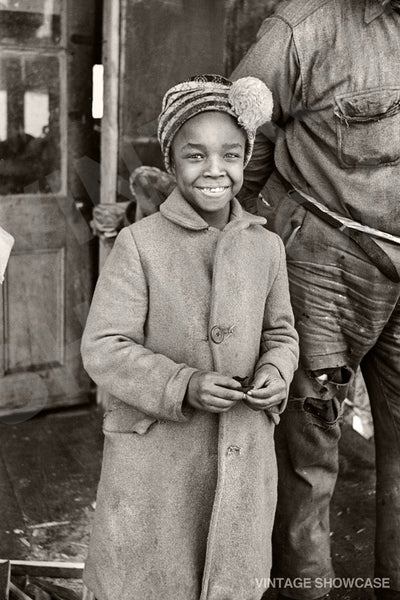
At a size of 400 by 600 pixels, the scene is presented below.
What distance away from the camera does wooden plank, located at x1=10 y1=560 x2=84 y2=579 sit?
324 cm

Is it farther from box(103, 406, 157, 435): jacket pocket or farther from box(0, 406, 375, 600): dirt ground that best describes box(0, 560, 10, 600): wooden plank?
box(103, 406, 157, 435): jacket pocket

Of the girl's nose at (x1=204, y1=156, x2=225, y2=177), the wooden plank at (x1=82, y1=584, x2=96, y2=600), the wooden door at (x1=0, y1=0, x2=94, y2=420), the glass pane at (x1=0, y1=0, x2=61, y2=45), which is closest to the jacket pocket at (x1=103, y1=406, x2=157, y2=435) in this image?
the wooden plank at (x1=82, y1=584, x2=96, y2=600)

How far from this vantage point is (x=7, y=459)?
4.32 meters

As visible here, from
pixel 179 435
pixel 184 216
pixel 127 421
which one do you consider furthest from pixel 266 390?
pixel 184 216

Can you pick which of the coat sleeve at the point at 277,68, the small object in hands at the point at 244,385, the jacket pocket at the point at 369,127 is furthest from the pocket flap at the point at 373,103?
the small object in hands at the point at 244,385

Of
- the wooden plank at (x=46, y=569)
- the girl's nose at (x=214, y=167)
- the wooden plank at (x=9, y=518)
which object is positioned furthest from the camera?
the wooden plank at (x=9, y=518)

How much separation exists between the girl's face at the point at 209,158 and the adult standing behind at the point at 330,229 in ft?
1.79

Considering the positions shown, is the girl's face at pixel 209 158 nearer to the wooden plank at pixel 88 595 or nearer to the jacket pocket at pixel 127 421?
the jacket pocket at pixel 127 421

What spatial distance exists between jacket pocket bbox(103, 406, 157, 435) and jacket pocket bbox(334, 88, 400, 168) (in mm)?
1073

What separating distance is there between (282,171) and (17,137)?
1731 mm

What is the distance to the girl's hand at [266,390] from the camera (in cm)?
227

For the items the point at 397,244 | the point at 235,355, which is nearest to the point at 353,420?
the point at 397,244

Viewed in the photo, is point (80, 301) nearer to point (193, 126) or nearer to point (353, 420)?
point (353, 420)

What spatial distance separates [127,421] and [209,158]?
0.76 m
